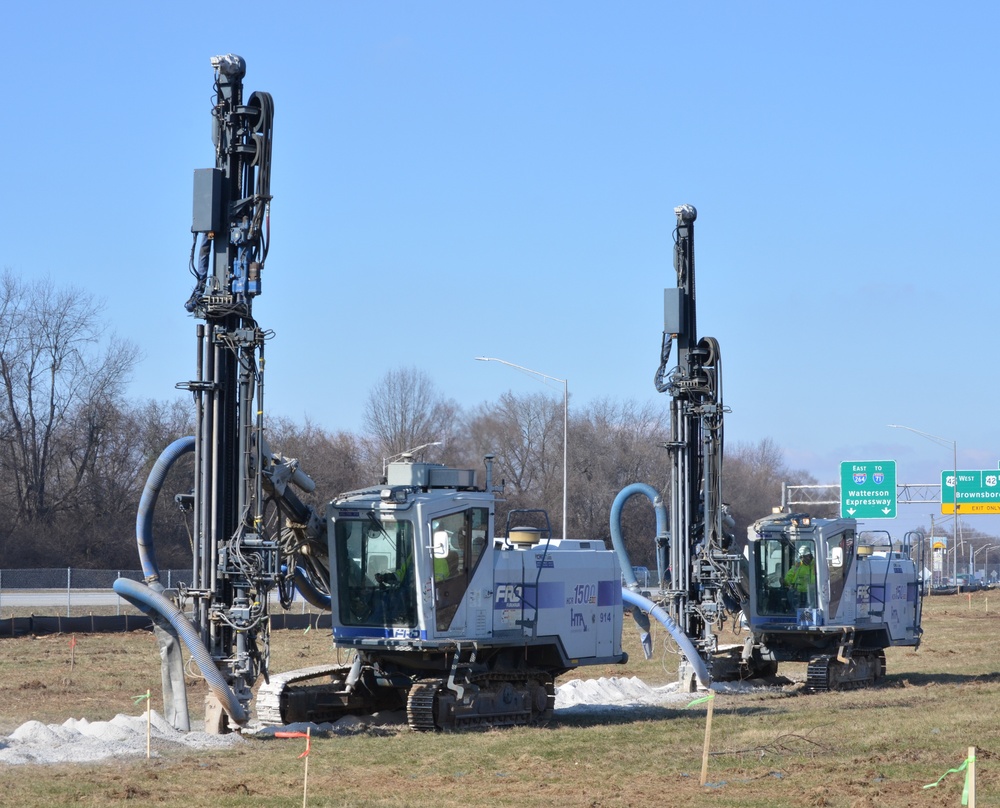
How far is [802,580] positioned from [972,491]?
137 ft

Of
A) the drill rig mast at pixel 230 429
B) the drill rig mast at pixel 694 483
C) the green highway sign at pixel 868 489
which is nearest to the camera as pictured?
the drill rig mast at pixel 230 429

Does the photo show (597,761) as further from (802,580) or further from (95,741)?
(802,580)

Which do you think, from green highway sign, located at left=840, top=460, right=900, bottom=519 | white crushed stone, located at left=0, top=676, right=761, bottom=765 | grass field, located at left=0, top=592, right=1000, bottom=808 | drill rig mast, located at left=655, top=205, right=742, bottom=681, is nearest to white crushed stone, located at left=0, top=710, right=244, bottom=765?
white crushed stone, located at left=0, top=676, right=761, bottom=765

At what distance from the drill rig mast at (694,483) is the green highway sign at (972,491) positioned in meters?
43.1

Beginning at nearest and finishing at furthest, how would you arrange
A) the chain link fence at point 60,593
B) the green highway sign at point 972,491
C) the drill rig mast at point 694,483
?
the drill rig mast at point 694,483, the chain link fence at point 60,593, the green highway sign at point 972,491

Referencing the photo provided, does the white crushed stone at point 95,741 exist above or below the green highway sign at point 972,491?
below

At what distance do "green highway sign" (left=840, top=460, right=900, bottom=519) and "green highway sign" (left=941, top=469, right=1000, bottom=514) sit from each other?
6.83 metres

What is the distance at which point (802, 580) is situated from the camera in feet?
94.6

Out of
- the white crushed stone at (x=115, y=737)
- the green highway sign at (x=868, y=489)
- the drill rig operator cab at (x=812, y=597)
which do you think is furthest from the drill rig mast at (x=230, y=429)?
the green highway sign at (x=868, y=489)

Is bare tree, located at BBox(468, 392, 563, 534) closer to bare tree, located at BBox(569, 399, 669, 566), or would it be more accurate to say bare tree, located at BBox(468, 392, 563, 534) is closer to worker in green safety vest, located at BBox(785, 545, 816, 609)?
bare tree, located at BBox(569, 399, 669, 566)

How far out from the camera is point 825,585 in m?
28.7

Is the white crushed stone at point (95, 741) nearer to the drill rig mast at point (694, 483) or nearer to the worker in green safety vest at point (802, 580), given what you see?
the drill rig mast at point (694, 483)

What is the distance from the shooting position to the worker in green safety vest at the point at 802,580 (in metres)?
28.8

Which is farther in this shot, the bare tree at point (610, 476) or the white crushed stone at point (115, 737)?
the bare tree at point (610, 476)
